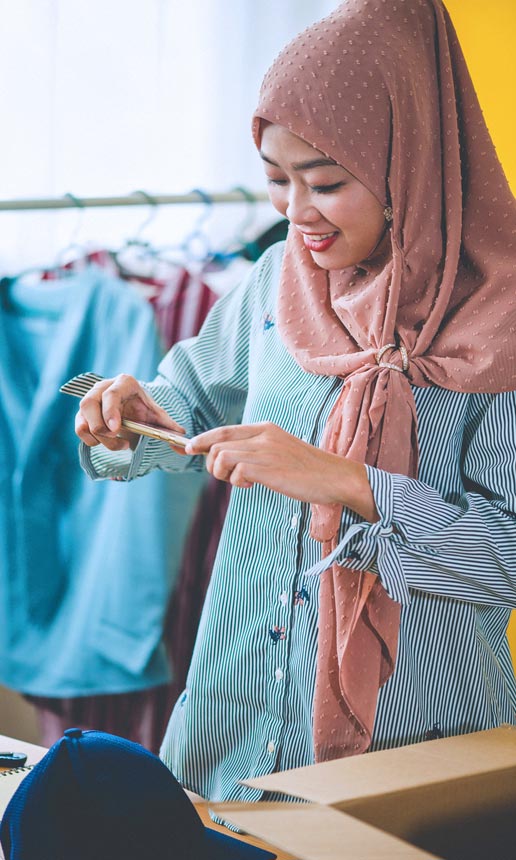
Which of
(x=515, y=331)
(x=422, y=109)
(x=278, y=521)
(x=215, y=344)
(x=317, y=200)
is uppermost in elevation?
(x=422, y=109)

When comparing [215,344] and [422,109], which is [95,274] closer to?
[215,344]

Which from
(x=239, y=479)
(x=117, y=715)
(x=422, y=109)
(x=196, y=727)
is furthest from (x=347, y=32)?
(x=117, y=715)

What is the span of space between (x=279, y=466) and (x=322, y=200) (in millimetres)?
347

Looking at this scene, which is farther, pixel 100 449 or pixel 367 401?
pixel 100 449

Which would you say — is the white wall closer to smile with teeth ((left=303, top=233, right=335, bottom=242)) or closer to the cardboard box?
smile with teeth ((left=303, top=233, right=335, bottom=242))

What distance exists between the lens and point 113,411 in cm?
107

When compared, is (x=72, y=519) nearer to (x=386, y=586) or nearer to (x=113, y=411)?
(x=113, y=411)

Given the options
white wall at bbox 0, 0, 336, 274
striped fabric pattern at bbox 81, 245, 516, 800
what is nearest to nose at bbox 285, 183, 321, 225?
striped fabric pattern at bbox 81, 245, 516, 800

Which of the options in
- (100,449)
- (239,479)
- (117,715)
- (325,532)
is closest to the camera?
(239,479)

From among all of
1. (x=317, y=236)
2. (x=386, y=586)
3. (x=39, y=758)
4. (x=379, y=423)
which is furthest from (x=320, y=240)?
(x=39, y=758)

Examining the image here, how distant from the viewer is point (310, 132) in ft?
3.43

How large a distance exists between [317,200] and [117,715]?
0.92 meters

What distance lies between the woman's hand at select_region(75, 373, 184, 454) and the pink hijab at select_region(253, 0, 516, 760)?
0.20 m

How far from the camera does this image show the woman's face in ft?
3.48
